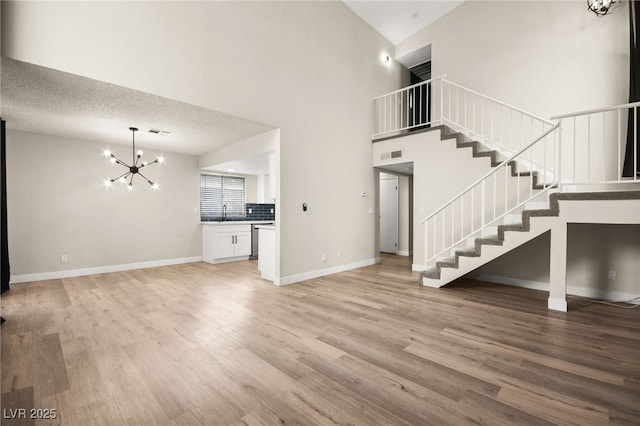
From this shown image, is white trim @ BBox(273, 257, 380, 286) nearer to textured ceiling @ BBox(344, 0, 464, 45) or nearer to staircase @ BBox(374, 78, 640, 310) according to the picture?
staircase @ BBox(374, 78, 640, 310)

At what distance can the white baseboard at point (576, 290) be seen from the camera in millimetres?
3666

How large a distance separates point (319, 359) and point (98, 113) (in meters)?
4.21

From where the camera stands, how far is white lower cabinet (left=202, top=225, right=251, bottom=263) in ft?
20.5

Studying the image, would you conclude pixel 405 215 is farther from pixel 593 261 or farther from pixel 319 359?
pixel 319 359

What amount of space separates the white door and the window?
407cm

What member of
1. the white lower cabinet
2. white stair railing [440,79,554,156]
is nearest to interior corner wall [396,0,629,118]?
white stair railing [440,79,554,156]

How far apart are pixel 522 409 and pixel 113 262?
6.53 m

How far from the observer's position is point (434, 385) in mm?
1823

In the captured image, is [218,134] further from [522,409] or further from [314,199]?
[522,409]

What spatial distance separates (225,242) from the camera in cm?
639

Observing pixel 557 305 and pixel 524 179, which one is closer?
pixel 557 305

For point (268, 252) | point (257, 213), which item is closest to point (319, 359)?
point (268, 252)

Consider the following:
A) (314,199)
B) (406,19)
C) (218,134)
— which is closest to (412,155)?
(314,199)

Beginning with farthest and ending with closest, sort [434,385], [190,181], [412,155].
Answer: [190,181], [412,155], [434,385]
